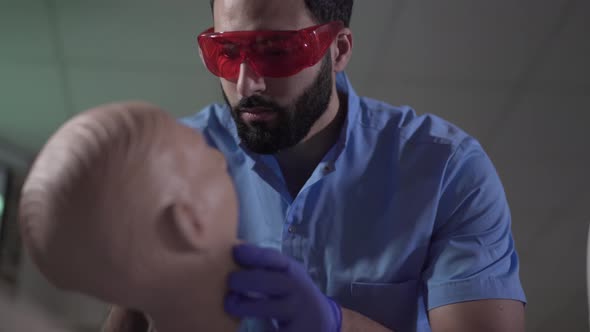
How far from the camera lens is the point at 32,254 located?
0.61 meters

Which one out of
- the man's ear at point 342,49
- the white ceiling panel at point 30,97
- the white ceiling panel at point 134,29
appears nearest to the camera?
the man's ear at point 342,49

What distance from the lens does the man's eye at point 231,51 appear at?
0.96 meters

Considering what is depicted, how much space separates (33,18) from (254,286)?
92.1 inches

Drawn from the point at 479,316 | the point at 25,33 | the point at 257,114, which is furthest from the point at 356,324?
the point at 25,33

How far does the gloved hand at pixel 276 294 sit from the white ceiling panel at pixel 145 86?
2.18 m

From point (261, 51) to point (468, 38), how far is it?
199 centimetres

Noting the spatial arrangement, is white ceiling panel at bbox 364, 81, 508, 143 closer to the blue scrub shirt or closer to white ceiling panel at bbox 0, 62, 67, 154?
white ceiling panel at bbox 0, 62, 67, 154

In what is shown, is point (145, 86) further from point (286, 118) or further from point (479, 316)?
point (479, 316)

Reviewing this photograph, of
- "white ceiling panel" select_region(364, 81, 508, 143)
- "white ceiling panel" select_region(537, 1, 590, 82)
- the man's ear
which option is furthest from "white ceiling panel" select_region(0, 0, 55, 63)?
"white ceiling panel" select_region(537, 1, 590, 82)

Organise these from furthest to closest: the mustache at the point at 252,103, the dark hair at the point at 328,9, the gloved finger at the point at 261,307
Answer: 1. the dark hair at the point at 328,9
2. the mustache at the point at 252,103
3. the gloved finger at the point at 261,307

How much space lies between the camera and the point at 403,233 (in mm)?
1133

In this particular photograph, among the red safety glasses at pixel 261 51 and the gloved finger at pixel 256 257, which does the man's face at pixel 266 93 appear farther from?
the gloved finger at pixel 256 257

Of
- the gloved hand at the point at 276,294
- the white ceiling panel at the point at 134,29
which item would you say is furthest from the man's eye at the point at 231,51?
the white ceiling panel at the point at 134,29

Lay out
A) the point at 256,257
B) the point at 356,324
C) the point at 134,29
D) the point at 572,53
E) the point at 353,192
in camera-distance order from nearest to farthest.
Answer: the point at 256,257, the point at 356,324, the point at 353,192, the point at 134,29, the point at 572,53
